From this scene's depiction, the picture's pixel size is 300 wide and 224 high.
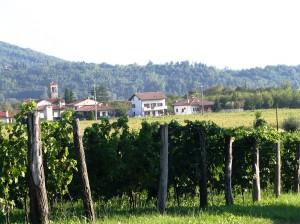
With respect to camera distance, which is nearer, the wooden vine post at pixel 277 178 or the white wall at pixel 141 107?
the wooden vine post at pixel 277 178

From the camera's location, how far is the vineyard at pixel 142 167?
12016 mm

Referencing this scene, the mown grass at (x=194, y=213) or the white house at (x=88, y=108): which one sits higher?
the white house at (x=88, y=108)

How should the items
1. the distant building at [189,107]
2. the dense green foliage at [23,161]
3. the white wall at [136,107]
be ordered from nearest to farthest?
1. the dense green foliage at [23,161]
2. the distant building at [189,107]
3. the white wall at [136,107]

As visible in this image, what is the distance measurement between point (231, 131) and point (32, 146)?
8.85 meters

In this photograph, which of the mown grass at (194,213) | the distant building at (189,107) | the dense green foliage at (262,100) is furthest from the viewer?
the distant building at (189,107)

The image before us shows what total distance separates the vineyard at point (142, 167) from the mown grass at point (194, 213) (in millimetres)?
84

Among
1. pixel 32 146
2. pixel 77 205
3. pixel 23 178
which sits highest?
pixel 32 146

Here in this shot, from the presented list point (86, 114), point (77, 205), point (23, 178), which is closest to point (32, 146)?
point (23, 178)

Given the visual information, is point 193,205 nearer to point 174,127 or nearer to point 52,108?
point 174,127

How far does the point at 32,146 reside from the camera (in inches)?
351

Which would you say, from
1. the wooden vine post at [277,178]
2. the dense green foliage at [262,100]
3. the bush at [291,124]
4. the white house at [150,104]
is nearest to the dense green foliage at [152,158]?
the wooden vine post at [277,178]

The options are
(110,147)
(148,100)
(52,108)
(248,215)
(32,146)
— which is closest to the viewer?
(32,146)

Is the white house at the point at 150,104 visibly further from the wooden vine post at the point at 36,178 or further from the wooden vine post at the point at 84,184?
the wooden vine post at the point at 36,178

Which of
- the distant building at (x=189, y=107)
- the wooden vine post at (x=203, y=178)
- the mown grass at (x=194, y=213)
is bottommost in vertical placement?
the mown grass at (x=194, y=213)
